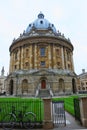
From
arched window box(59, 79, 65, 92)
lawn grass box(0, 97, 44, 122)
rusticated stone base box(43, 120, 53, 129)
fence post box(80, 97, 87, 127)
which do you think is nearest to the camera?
rusticated stone base box(43, 120, 53, 129)

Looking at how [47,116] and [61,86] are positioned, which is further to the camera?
[61,86]

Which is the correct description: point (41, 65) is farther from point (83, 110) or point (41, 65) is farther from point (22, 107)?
point (83, 110)

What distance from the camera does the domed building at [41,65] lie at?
41969 mm

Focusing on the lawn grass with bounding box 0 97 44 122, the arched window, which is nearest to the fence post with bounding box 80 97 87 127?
the lawn grass with bounding box 0 97 44 122

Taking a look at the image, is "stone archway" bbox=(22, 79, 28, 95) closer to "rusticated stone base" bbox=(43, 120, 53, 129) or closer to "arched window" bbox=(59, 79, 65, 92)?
"arched window" bbox=(59, 79, 65, 92)

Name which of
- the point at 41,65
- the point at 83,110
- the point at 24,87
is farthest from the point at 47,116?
the point at 41,65

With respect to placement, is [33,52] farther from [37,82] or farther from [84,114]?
[84,114]

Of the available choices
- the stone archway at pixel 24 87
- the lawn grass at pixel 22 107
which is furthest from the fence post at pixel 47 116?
the stone archway at pixel 24 87

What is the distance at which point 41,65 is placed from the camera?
44.7 m

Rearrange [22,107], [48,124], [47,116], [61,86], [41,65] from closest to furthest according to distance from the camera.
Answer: [48,124]
[47,116]
[22,107]
[61,86]
[41,65]

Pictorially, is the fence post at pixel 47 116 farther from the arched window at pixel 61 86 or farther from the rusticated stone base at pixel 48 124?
the arched window at pixel 61 86

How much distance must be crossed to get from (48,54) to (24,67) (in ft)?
23.4

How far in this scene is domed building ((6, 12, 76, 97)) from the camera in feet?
138

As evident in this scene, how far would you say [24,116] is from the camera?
10.7m
